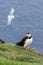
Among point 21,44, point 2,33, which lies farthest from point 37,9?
point 21,44

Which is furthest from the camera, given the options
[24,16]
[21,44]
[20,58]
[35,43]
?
[24,16]

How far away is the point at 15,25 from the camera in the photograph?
86188mm

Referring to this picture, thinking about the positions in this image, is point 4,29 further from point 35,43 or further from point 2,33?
point 35,43

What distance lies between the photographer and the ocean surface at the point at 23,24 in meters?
74.8

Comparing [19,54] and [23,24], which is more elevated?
[23,24]

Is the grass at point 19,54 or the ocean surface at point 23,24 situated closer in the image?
the grass at point 19,54

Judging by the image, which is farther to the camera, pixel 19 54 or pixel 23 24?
pixel 23 24

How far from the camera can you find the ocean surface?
245 feet

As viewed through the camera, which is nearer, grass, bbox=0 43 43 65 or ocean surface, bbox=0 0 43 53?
grass, bbox=0 43 43 65

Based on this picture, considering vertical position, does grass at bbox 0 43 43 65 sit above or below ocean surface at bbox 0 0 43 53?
below

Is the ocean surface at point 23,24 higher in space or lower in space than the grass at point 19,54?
higher

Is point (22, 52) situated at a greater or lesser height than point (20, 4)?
lesser

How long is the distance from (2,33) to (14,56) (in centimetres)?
5511

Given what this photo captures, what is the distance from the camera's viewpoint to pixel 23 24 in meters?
86.7
